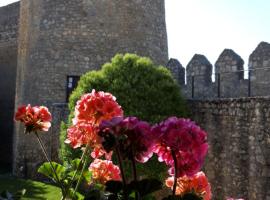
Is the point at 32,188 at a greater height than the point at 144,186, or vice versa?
the point at 144,186

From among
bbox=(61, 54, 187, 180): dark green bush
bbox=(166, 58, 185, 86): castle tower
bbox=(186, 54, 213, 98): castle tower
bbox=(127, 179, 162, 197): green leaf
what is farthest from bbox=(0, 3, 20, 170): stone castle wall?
bbox=(127, 179, 162, 197): green leaf

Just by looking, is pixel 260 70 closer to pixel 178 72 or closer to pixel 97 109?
pixel 178 72

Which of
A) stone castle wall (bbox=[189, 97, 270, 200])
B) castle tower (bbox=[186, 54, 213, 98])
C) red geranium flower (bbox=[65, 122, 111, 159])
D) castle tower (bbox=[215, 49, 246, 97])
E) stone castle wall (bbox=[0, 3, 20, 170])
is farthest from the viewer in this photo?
stone castle wall (bbox=[0, 3, 20, 170])

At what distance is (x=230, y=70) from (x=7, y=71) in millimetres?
13571

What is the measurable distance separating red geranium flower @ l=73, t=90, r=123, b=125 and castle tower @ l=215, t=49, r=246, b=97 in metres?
8.30

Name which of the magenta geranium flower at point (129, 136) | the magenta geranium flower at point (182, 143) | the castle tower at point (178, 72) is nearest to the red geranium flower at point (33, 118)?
the magenta geranium flower at point (129, 136)

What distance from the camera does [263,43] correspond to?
1061cm

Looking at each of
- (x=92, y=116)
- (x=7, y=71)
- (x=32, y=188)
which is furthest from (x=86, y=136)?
(x=7, y=71)

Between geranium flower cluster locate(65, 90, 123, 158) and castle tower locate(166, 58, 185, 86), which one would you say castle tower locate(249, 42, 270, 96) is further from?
geranium flower cluster locate(65, 90, 123, 158)

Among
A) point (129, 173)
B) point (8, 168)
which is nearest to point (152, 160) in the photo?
point (129, 173)

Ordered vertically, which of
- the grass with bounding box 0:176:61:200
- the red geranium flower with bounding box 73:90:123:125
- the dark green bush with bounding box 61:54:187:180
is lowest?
the grass with bounding box 0:176:61:200

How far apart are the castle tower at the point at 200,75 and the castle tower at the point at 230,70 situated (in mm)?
296

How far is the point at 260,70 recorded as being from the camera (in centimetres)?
1068

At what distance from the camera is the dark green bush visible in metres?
9.59
